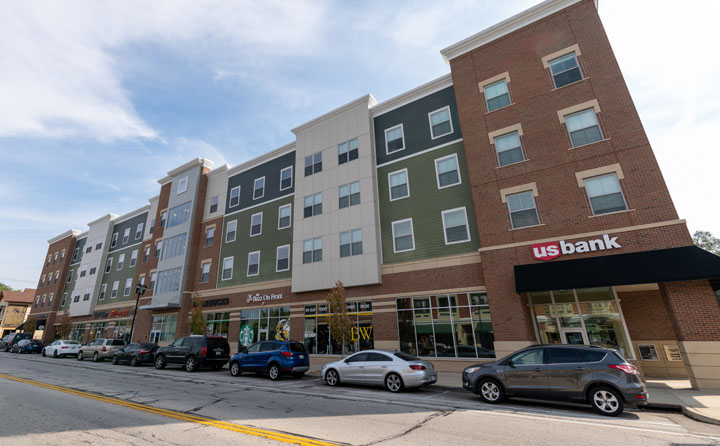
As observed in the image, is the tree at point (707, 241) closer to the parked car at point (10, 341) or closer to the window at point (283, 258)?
the window at point (283, 258)

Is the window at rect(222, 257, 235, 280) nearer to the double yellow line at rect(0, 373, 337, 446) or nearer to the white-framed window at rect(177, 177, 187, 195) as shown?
the white-framed window at rect(177, 177, 187, 195)

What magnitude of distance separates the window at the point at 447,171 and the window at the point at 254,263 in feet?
50.1

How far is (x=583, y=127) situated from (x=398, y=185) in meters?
9.81

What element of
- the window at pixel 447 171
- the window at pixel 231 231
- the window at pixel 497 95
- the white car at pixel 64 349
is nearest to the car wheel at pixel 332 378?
the window at pixel 447 171

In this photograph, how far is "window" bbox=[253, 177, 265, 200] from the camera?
2795 cm

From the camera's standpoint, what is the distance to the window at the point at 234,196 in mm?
29531

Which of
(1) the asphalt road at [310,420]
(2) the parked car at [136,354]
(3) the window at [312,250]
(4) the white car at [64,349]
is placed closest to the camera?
A: (1) the asphalt road at [310,420]

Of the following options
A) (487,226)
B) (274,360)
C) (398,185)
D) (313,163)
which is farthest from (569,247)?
(313,163)

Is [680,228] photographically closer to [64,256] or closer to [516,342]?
[516,342]

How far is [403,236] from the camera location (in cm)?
1952

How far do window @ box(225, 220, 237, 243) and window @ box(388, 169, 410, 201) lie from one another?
15.1 m

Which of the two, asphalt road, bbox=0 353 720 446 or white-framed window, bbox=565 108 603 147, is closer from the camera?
asphalt road, bbox=0 353 720 446

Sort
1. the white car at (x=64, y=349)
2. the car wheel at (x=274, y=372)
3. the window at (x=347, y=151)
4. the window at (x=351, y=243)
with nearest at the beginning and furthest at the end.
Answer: the car wheel at (x=274, y=372), the window at (x=351, y=243), the window at (x=347, y=151), the white car at (x=64, y=349)

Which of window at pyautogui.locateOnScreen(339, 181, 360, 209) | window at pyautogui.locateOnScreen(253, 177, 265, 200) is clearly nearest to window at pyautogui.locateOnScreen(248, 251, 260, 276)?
window at pyautogui.locateOnScreen(253, 177, 265, 200)
